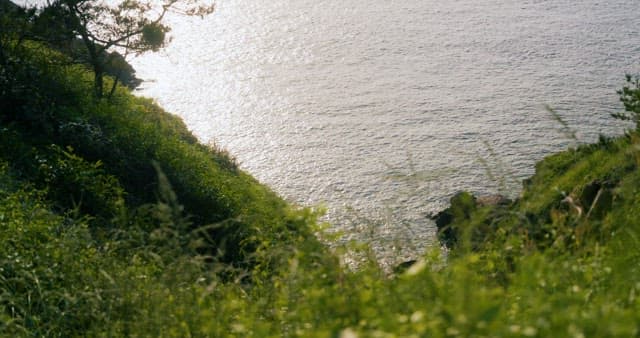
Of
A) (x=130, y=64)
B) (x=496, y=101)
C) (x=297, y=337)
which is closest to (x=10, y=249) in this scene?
(x=297, y=337)

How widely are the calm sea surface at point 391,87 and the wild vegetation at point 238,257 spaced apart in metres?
5.45

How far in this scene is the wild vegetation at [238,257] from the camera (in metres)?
3.54

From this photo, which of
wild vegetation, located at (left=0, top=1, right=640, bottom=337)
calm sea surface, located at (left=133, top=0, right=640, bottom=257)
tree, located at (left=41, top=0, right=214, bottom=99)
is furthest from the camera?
calm sea surface, located at (left=133, top=0, right=640, bottom=257)

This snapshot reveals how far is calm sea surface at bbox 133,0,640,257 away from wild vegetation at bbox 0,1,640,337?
5.45m

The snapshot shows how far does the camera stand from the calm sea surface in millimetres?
27359

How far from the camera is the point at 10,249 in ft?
27.4

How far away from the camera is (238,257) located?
48.5ft

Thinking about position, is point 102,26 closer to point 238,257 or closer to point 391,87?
point 238,257

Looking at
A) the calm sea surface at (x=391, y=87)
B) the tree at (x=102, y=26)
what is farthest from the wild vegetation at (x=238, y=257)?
the calm sea surface at (x=391, y=87)

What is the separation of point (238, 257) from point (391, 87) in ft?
76.5

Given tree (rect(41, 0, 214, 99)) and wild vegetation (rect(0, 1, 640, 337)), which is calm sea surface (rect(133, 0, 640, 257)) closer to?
tree (rect(41, 0, 214, 99))

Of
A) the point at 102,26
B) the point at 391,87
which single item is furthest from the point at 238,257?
the point at 391,87

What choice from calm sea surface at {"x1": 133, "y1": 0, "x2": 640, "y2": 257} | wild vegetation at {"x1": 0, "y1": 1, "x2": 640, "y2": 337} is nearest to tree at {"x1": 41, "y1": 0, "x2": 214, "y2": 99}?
wild vegetation at {"x1": 0, "y1": 1, "x2": 640, "y2": 337}

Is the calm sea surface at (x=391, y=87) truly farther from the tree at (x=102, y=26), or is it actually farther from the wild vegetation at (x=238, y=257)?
the wild vegetation at (x=238, y=257)
